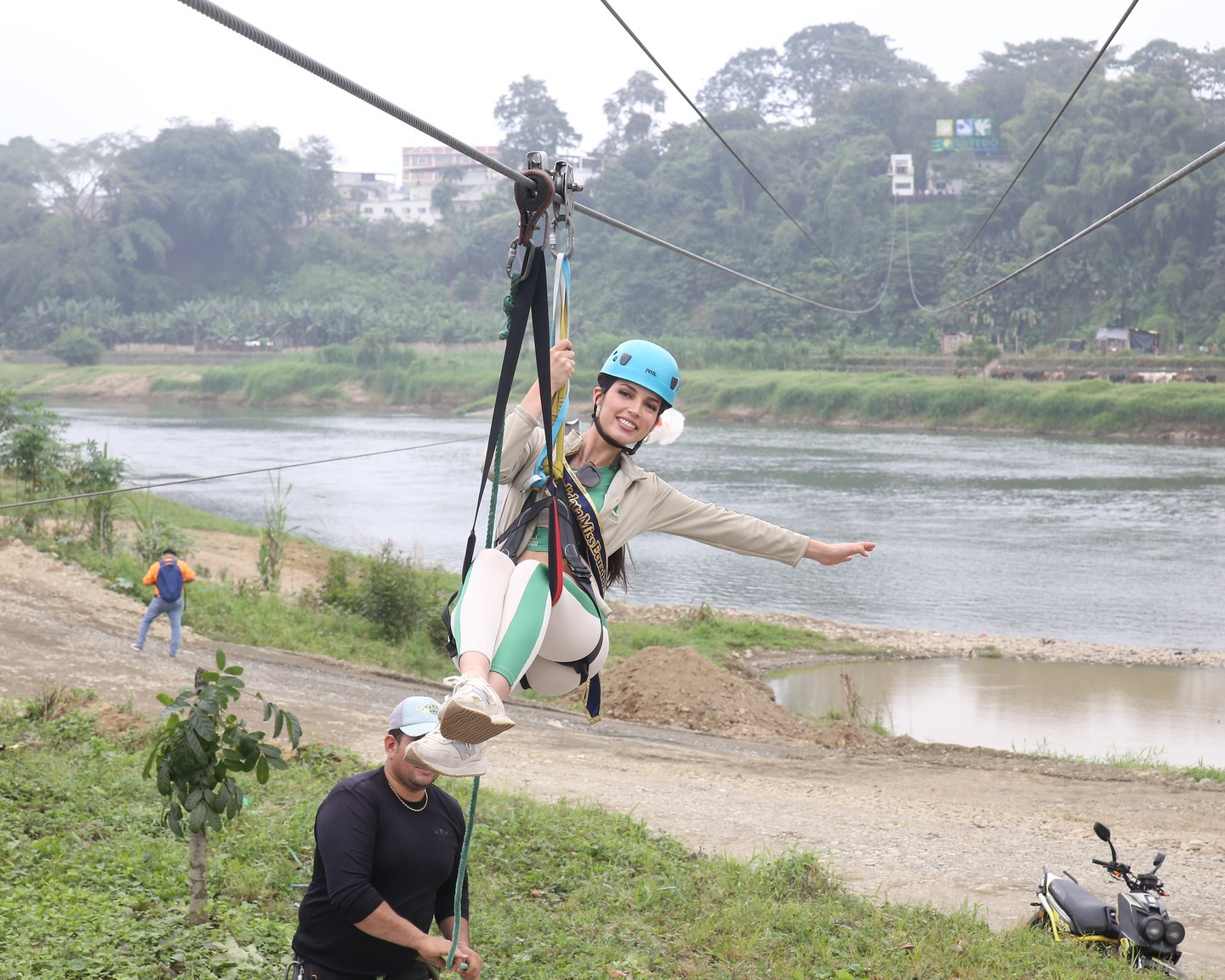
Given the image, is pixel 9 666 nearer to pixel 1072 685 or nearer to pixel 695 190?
pixel 1072 685

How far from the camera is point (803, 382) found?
57469 mm

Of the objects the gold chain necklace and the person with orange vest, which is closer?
the gold chain necklace

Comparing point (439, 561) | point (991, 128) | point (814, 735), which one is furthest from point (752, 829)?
point (991, 128)

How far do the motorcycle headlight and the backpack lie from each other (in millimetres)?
8864

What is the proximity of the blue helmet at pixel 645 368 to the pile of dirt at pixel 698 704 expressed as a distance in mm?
8889

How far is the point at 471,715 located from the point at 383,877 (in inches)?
30.0

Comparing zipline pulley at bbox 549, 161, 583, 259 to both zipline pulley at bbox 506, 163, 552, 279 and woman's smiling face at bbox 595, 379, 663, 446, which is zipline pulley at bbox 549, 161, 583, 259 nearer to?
zipline pulley at bbox 506, 163, 552, 279

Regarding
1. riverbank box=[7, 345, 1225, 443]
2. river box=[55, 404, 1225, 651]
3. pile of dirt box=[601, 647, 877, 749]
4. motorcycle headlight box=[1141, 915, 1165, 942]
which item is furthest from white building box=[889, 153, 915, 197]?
motorcycle headlight box=[1141, 915, 1165, 942]

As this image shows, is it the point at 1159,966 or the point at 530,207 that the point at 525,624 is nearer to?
the point at 530,207

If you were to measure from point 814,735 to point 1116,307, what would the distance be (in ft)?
193

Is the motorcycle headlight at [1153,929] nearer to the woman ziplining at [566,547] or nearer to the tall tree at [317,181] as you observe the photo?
the woman ziplining at [566,547]

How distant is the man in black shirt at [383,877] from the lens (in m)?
3.36

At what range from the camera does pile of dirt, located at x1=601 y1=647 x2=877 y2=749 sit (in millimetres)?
12633

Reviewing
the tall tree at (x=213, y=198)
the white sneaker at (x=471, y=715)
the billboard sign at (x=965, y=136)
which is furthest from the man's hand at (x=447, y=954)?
the tall tree at (x=213, y=198)
